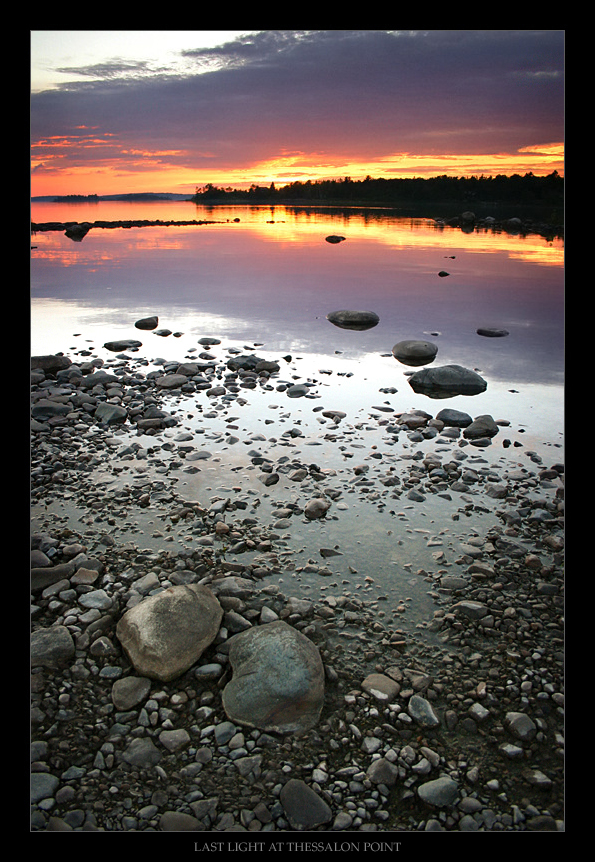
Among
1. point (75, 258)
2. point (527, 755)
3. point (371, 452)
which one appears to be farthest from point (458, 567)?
point (75, 258)

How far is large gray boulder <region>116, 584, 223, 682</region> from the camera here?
2.95 m

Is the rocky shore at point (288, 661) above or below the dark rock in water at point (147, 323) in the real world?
below

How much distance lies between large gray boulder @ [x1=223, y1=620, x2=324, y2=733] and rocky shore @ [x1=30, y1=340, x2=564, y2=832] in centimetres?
1

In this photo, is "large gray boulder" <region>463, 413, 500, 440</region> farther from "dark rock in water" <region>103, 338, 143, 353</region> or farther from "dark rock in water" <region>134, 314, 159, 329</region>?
"dark rock in water" <region>134, 314, 159, 329</region>

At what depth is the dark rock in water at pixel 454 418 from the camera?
5976mm

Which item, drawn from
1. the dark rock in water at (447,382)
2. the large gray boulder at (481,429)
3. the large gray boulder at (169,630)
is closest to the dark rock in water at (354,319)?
the dark rock in water at (447,382)

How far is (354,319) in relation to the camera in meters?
10.5

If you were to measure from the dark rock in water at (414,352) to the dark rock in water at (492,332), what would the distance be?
5.22 feet

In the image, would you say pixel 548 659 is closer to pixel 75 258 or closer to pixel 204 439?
Result: pixel 204 439

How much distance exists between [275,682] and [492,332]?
26.9 ft

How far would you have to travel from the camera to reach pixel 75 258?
18984 millimetres

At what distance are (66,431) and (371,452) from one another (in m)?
3.09

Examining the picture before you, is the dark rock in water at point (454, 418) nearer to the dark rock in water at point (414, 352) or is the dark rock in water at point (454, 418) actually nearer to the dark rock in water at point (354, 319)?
the dark rock in water at point (414, 352)

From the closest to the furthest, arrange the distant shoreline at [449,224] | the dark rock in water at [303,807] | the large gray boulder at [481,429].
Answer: the dark rock in water at [303,807] < the large gray boulder at [481,429] < the distant shoreline at [449,224]
